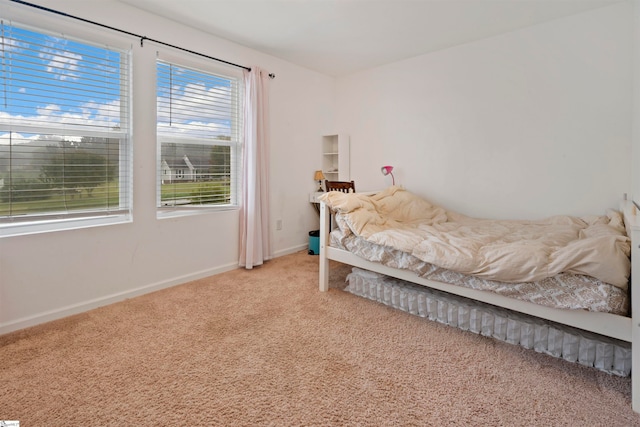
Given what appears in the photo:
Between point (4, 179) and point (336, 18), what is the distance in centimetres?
271

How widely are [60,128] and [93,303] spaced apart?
129cm

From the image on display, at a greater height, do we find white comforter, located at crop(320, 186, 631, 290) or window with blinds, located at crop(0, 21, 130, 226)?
window with blinds, located at crop(0, 21, 130, 226)

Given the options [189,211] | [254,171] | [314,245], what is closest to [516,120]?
[314,245]

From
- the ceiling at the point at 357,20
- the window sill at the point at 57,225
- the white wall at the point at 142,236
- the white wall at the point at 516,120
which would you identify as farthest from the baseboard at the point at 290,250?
the ceiling at the point at 357,20

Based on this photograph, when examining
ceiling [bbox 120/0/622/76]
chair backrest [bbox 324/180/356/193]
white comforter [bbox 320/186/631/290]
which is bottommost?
white comforter [bbox 320/186/631/290]

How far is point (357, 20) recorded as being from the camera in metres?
2.79

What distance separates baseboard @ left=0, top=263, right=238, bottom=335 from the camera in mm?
2096

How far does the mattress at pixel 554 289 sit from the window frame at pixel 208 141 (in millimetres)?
1964

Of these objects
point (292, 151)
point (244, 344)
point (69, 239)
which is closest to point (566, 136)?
point (292, 151)

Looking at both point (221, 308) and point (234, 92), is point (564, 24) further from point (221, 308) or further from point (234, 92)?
point (221, 308)

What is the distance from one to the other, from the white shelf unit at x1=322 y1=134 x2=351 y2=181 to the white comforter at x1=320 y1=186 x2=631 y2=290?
1.04m

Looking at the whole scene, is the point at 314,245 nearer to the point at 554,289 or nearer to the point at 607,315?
the point at 554,289

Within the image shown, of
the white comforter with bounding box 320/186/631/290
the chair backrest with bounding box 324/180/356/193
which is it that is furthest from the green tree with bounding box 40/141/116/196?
the chair backrest with bounding box 324/180/356/193

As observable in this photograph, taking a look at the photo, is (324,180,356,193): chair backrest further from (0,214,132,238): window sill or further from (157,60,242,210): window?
(0,214,132,238): window sill
